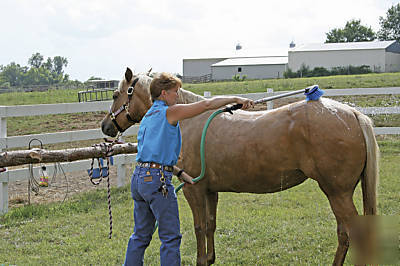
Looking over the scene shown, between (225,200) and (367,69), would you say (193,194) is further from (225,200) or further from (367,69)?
(367,69)

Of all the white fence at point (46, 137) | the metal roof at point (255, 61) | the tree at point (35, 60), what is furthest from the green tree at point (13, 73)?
the white fence at point (46, 137)

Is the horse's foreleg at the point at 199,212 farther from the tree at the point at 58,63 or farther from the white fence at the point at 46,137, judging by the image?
the tree at the point at 58,63

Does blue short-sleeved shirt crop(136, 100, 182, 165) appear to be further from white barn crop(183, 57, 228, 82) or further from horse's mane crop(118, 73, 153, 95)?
white barn crop(183, 57, 228, 82)

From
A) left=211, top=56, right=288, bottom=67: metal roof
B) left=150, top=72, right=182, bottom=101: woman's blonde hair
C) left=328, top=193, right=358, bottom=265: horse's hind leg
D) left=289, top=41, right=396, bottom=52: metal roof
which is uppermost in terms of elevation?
left=289, top=41, right=396, bottom=52: metal roof

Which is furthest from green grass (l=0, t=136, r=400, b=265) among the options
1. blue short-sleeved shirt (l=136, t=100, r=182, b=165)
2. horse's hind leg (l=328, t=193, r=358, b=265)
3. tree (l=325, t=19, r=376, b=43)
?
tree (l=325, t=19, r=376, b=43)

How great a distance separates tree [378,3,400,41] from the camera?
72500 millimetres

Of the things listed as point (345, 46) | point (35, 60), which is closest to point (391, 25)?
point (345, 46)

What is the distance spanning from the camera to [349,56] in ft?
157

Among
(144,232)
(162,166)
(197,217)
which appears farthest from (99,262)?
(162,166)

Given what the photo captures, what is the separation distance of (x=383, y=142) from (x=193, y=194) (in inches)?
337

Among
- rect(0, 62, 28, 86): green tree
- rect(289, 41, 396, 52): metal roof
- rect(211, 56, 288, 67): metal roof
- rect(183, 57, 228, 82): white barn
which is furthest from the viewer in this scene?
rect(0, 62, 28, 86): green tree

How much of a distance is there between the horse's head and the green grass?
5.18 ft

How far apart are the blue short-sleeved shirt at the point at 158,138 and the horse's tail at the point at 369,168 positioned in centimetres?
175

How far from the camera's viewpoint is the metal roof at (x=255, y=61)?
54.9 metres
